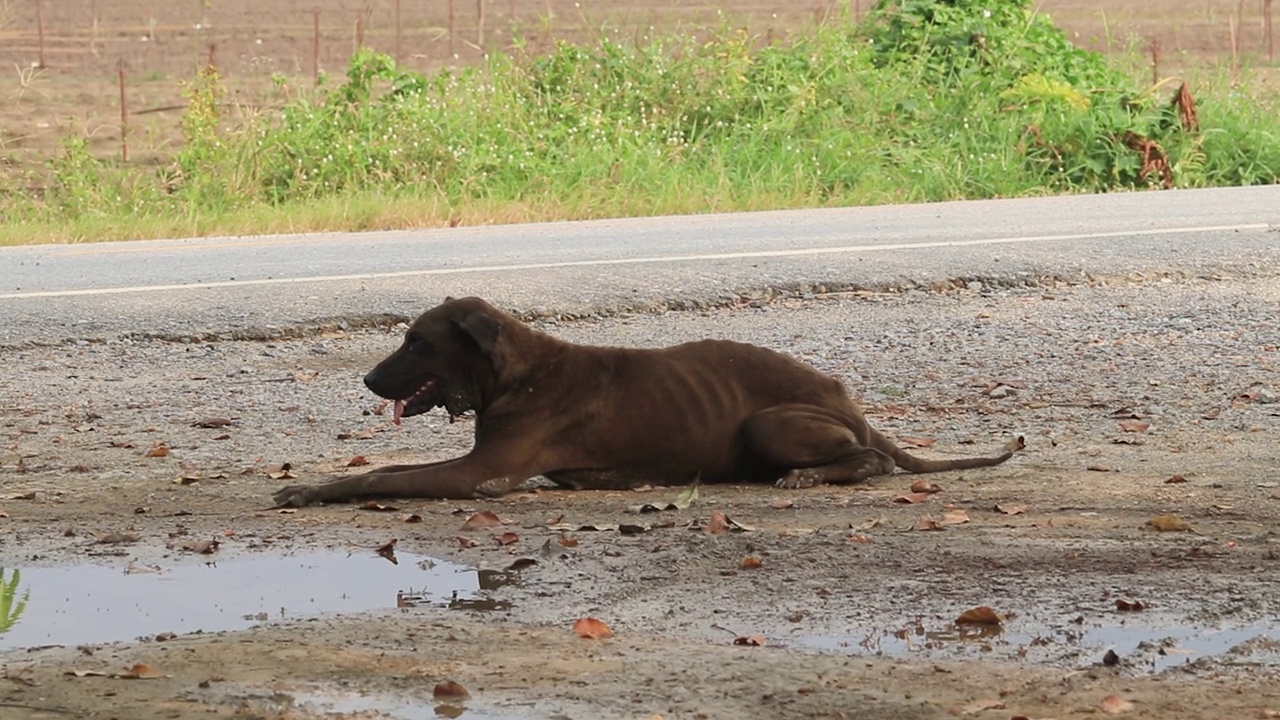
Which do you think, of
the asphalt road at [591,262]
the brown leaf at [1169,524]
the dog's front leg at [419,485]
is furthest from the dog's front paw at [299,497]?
the asphalt road at [591,262]

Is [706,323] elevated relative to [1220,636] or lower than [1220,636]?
lower

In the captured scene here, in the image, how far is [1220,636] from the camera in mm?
4285

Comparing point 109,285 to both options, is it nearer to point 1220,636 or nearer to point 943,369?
point 943,369

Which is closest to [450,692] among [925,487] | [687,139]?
[925,487]

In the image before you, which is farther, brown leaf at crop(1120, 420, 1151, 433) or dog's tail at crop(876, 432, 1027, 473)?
brown leaf at crop(1120, 420, 1151, 433)

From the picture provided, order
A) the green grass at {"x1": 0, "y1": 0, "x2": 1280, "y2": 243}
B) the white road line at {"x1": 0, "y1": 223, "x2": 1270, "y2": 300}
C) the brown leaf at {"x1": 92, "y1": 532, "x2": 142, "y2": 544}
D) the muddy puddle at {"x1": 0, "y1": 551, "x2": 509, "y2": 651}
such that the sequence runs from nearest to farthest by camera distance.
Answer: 1. the muddy puddle at {"x1": 0, "y1": 551, "x2": 509, "y2": 651}
2. the brown leaf at {"x1": 92, "y1": 532, "x2": 142, "y2": 544}
3. the white road line at {"x1": 0, "y1": 223, "x2": 1270, "y2": 300}
4. the green grass at {"x1": 0, "y1": 0, "x2": 1280, "y2": 243}

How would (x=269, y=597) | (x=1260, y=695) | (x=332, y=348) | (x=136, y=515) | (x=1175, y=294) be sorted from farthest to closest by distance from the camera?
(x=1175, y=294) < (x=332, y=348) < (x=136, y=515) < (x=269, y=597) < (x=1260, y=695)

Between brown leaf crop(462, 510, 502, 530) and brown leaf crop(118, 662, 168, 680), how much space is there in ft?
5.39

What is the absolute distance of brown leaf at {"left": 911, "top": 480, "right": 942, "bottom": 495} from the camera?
20.0 feet

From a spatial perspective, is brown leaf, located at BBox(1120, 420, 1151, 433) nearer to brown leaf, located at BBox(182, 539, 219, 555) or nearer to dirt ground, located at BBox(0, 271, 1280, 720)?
dirt ground, located at BBox(0, 271, 1280, 720)

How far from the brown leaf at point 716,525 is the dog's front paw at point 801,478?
66 cm

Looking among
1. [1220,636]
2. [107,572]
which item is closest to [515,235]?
[107,572]

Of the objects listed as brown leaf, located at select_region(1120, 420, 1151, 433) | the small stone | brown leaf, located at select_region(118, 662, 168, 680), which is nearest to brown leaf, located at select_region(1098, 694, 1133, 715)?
brown leaf, located at select_region(118, 662, 168, 680)

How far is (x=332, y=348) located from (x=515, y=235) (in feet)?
12.1
